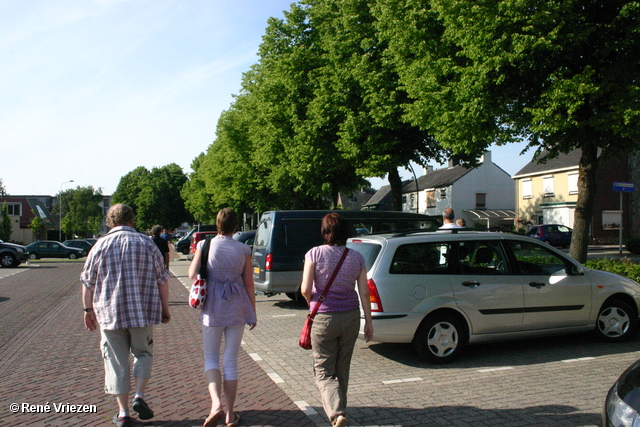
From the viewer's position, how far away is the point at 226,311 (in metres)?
4.46

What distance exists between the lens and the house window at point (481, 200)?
52534 mm

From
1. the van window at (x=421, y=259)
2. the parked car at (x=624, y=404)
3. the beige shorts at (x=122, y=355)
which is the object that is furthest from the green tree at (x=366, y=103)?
the parked car at (x=624, y=404)

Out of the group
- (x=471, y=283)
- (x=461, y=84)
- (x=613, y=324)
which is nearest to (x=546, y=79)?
(x=461, y=84)

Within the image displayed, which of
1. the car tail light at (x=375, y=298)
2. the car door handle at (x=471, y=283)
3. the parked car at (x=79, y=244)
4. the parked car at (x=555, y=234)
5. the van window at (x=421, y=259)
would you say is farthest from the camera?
the parked car at (x=79, y=244)

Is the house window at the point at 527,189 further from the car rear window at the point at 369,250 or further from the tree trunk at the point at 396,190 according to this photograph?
the car rear window at the point at 369,250

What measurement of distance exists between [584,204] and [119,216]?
11.9 meters

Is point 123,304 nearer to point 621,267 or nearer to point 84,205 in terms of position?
point 621,267

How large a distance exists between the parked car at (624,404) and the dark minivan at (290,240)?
794 centimetres

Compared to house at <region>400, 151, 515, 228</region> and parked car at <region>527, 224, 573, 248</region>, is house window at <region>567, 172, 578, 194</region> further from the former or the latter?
house at <region>400, 151, 515, 228</region>

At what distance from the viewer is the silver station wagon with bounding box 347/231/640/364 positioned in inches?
258

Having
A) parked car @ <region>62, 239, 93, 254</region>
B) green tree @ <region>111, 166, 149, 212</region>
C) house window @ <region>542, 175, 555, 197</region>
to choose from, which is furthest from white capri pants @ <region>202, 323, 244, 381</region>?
green tree @ <region>111, 166, 149, 212</region>

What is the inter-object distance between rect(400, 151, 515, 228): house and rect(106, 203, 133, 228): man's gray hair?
47.8 meters

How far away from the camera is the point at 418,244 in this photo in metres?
6.85

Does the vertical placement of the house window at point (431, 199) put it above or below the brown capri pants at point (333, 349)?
above
